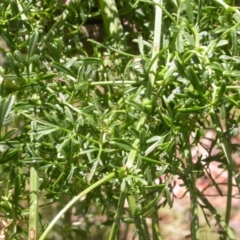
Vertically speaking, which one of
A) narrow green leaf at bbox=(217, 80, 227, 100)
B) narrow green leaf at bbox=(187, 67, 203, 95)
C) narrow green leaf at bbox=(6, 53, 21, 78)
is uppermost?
narrow green leaf at bbox=(6, 53, 21, 78)

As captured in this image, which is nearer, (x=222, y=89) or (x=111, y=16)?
(x=222, y=89)

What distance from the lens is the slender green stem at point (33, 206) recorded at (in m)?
0.55

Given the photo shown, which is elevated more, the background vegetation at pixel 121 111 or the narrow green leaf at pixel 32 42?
the narrow green leaf at pixel 32 42

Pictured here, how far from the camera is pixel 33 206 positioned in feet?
1.88

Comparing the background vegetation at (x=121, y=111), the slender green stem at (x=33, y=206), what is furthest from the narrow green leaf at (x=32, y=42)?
the slender green stem at (x=33, y=206)

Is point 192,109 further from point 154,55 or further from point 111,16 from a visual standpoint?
point 111,16

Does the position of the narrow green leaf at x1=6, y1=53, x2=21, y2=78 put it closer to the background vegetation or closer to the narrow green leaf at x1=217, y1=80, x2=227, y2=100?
the background vegetation

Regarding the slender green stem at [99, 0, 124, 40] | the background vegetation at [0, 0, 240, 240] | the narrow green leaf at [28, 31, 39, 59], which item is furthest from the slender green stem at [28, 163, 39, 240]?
the slender green stem at [99, 0, 124, 40]

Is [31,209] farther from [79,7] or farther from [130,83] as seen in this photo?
[79,7]

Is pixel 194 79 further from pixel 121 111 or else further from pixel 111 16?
pixel 111 16

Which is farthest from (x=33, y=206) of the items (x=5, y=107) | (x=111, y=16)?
(x=111, y=16)

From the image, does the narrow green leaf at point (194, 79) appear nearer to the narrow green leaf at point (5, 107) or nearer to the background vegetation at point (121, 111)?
Answer: the background vegetation at point (121, 111)

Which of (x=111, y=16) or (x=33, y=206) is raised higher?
(x=111, y=16)

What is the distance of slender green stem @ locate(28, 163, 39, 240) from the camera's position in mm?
555
